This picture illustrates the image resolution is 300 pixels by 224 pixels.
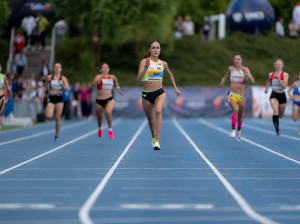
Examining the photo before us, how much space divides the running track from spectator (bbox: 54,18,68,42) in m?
28.1

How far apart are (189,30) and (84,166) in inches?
1638

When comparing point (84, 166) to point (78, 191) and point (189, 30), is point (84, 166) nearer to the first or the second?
point (78, 191)

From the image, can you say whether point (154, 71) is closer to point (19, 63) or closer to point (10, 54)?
point (19, 63)

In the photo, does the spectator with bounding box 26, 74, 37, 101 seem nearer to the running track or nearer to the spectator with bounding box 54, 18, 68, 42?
the spectator with bounding box 54, 18, 68, 42

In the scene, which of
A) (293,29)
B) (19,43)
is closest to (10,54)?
(19,43)

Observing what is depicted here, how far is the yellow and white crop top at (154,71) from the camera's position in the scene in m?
13.2

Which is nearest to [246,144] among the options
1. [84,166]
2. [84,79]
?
[84,166]

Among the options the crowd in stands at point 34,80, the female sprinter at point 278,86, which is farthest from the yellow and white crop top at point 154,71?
the crowd in stands at point 34,80

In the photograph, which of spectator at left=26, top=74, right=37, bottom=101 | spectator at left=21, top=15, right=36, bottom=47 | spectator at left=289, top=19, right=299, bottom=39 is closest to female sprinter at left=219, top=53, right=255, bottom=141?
spectator at left=26, top=74, right=37, bottom=101

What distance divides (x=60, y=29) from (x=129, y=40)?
772 centimetres

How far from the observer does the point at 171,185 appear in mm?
8492

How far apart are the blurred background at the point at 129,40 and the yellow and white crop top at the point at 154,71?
16786 millimetres

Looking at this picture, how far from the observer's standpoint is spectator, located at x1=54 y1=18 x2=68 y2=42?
4228 cm

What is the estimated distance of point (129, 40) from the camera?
49.8 meters
